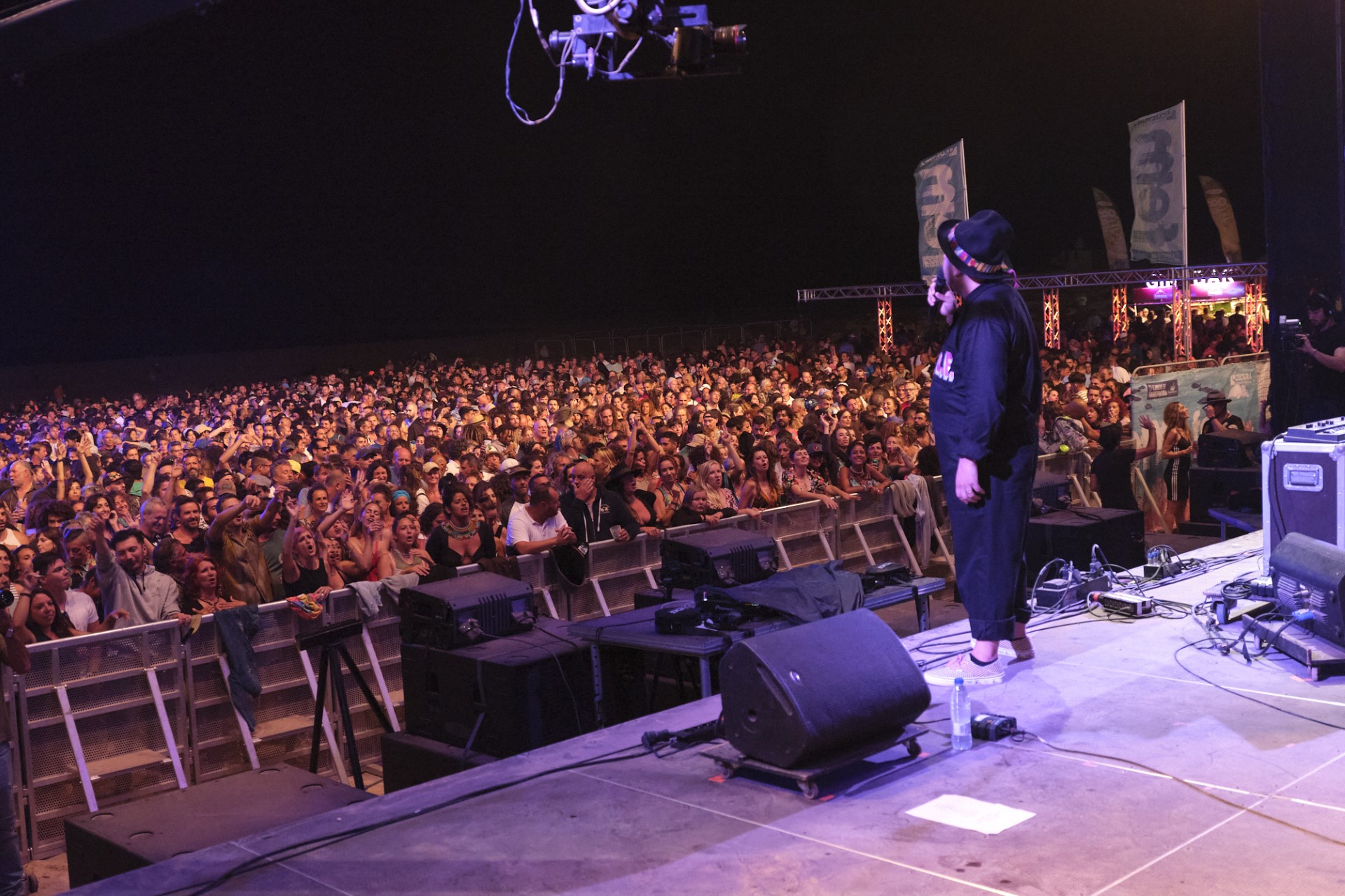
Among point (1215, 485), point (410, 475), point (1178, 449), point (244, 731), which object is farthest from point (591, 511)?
point (1178, 449)

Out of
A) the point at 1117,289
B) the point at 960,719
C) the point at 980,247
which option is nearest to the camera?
the point at 960,719

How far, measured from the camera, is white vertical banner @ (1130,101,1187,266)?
Answer: 513 inches

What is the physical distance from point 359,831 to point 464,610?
2.57 m

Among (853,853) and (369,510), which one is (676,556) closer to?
(369,510)

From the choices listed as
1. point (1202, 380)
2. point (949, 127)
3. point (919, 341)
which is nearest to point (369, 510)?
point (1202, 380)

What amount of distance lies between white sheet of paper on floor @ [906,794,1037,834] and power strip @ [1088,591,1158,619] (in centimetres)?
208

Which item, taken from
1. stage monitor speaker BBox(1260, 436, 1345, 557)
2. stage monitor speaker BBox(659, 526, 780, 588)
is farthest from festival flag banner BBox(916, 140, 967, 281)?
stage monitor speaker BBox(1260, 436, 1345, 557)

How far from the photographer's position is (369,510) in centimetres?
714

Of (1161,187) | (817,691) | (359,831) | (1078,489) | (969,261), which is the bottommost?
(1078,489)

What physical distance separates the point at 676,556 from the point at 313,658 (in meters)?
2.00

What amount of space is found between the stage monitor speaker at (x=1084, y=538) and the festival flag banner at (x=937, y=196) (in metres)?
6.86

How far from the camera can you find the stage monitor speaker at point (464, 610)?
5.57 meters

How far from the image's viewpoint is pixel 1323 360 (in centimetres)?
756

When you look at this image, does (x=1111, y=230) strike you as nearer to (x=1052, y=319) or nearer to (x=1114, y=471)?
(x=1052, y=319)
